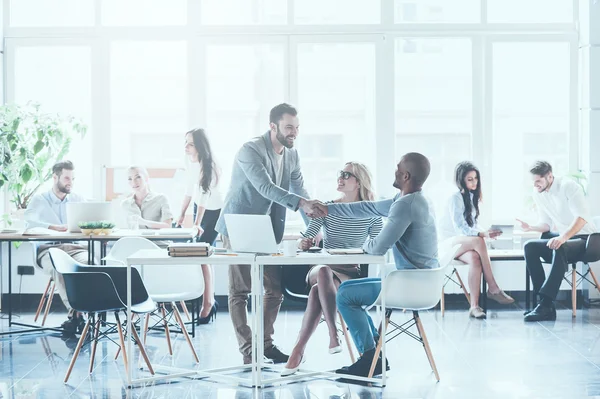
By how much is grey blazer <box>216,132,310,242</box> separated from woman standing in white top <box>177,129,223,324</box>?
1.45 metres

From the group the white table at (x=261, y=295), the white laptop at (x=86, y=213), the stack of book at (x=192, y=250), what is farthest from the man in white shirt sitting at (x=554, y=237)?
the white laptop at (x=86, y=213)

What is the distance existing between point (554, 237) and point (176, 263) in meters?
3.92

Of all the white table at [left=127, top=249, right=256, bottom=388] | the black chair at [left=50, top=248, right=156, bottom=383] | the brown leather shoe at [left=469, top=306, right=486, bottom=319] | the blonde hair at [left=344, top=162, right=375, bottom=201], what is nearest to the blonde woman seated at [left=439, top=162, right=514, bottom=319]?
the brown leather shoe at [left=469, top=306, right=486, bottom=319]

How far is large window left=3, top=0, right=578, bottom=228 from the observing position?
7.57 m

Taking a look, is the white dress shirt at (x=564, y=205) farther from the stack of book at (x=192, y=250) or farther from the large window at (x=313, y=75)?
the stack of book at (x=192, y=250)

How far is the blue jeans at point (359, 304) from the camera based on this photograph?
4500mm

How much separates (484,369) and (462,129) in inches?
132

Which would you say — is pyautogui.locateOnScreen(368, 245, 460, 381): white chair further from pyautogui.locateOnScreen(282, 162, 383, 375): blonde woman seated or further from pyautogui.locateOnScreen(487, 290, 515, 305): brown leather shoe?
pyautogui.locateOnScreen(487, 290, 515, 305): brown leather shoe

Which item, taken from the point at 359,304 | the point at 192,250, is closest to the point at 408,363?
the point at 359,304

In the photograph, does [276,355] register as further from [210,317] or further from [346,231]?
[210,317]

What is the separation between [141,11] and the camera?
300 inches

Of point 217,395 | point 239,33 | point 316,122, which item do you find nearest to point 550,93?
point 316,122

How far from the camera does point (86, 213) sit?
601cm

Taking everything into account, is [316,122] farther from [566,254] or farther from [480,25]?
[566,254]
